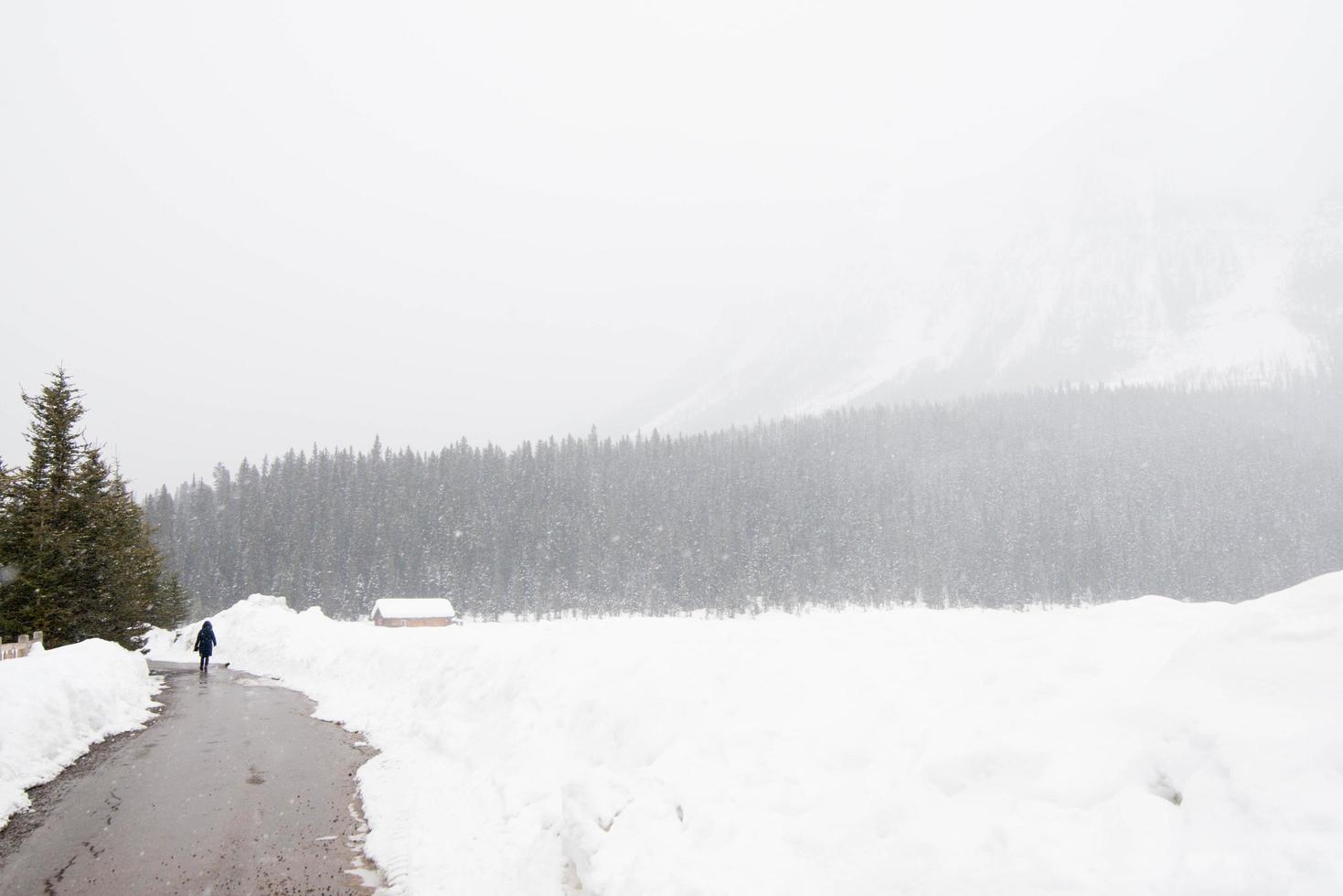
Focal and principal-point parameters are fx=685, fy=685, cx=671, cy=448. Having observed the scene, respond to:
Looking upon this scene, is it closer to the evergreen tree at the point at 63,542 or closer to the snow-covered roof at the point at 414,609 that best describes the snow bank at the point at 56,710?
the evergreen tree at the point at 63,542

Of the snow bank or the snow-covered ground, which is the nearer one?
the snow-covered ground

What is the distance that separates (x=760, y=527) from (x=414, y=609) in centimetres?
5353

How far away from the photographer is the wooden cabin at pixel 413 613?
63031 millimetres

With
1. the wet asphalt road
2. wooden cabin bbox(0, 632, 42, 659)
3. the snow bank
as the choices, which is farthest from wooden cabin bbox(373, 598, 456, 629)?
the wet asphalt road

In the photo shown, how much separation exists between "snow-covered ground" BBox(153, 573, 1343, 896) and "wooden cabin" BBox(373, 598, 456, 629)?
53.4 m

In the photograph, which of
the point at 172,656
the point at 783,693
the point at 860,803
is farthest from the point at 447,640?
the point at 172,656

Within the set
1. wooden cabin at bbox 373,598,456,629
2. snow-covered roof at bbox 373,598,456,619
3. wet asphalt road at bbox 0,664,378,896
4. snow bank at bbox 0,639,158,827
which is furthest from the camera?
snow-covered roof at bbox 373,598,456,619

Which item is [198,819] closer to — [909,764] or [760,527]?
[909,764]

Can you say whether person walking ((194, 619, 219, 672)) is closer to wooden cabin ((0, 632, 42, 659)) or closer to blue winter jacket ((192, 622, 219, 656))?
blue winter jacket ((192, 622, 219, 656))

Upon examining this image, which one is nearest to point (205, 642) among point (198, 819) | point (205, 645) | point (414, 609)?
point (205, 645)

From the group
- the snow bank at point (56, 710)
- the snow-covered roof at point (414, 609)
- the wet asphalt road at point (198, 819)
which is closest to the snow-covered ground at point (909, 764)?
the wet asphalt road at point (198, 819)

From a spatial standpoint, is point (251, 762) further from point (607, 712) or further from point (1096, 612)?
point (1096, 612)

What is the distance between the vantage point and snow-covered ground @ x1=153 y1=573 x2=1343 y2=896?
16.1 ft

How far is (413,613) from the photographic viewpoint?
63438 millimetres
